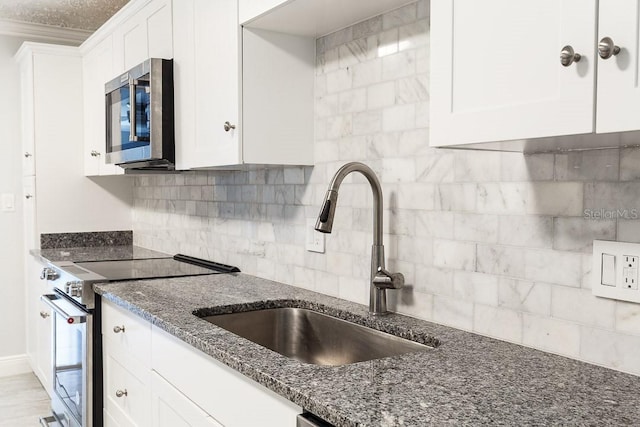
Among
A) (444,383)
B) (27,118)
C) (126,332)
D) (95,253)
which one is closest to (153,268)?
(126,332)

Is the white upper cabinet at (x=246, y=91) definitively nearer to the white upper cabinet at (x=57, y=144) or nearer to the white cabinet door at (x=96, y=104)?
the white cabinet door at (x=96, y=104)

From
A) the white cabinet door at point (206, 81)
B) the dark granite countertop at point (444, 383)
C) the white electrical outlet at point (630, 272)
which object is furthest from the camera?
the white cabinet door at point (206, 81)

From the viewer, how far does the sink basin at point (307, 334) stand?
1716 mm

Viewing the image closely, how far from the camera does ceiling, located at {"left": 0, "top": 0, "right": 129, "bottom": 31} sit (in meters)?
3.52

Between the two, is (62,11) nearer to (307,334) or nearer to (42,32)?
(42,32)

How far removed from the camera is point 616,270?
3.92 ft

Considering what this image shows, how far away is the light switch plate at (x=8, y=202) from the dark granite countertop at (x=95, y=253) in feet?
1.90

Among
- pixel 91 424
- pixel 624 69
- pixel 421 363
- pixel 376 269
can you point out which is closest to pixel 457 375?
pixel 421 363

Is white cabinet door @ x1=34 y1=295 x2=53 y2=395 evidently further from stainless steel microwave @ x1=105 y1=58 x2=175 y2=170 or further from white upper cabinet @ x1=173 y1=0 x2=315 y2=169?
white upper cabinet @ x1=173 y1=0 x2=315 y2=169

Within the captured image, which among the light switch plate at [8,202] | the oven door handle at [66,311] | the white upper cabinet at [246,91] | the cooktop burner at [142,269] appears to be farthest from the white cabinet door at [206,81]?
the light switch plate at [8,202]

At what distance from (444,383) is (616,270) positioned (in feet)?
1.42

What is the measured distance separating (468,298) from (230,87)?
111cm

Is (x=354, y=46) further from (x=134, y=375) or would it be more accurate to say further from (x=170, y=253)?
(x=170, y=253)

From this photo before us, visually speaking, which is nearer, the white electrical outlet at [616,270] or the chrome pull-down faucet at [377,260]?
the white electrical outlet at [616,270]
